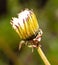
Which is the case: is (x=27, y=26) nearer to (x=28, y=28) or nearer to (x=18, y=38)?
(x=28, y=28)

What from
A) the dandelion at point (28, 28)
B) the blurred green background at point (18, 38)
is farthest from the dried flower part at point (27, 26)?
the blurred green background at point (18, 38)

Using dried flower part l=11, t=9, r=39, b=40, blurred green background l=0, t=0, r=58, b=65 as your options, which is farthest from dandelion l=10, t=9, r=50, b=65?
blurred green background l=0, t=0, r=58, b=65

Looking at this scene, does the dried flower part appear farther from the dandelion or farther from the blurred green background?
the blurred green background

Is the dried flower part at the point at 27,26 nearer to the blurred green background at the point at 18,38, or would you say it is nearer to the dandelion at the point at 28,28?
the dandelion at the point at 28,28

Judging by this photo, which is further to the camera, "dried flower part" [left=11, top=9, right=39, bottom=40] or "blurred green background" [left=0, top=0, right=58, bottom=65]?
"blurred green background" [left=0, top=0, right=58, bottom=65]

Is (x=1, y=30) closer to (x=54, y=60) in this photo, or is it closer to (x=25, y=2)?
(x=25, y=2)

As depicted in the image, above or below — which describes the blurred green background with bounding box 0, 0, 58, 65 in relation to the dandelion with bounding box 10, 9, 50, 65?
above

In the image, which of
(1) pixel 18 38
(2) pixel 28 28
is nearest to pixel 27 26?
(2) pixel 28 28
